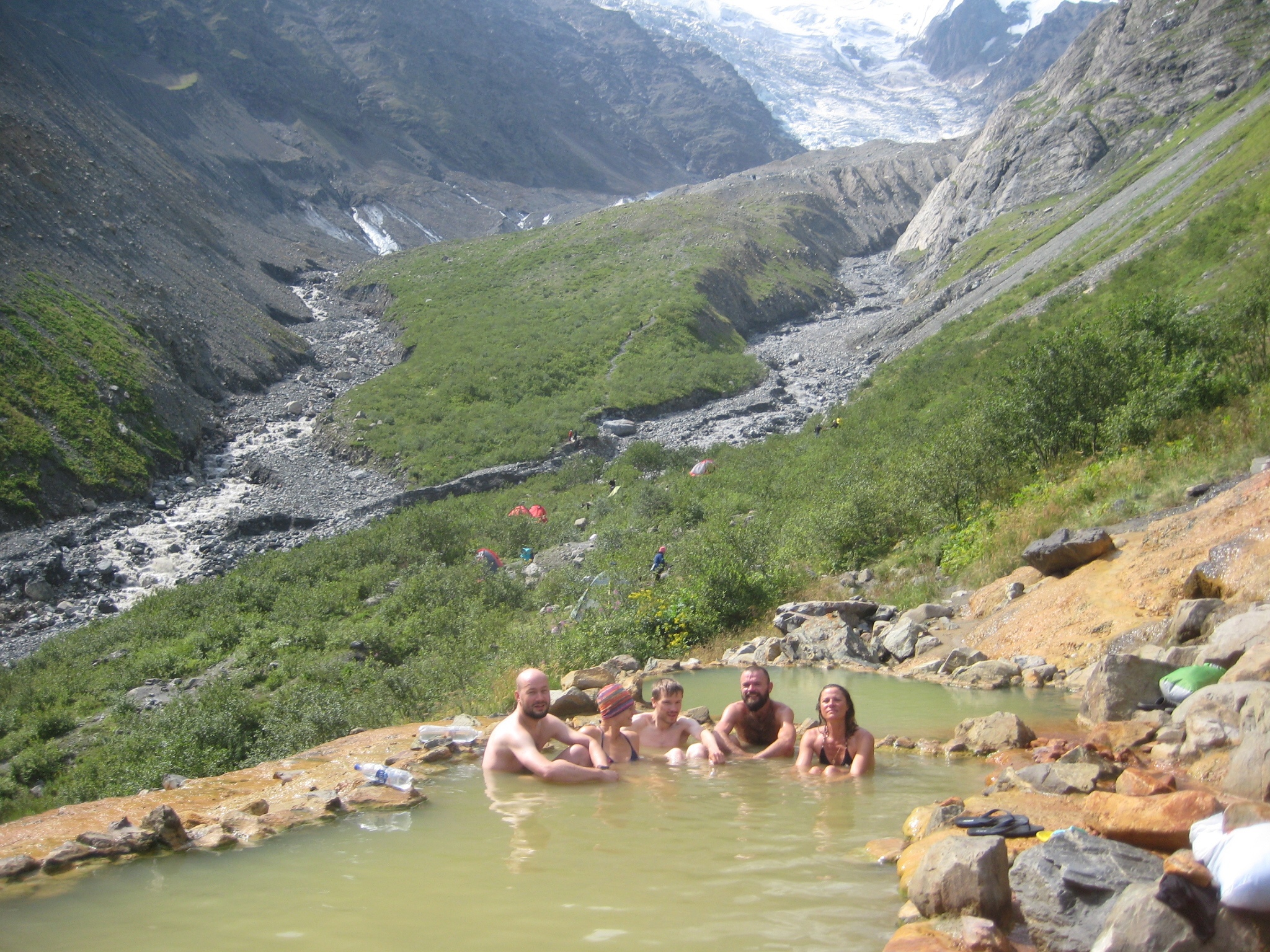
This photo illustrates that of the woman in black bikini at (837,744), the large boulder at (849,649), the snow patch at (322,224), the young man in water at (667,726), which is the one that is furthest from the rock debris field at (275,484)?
the snow patch at (322,224)

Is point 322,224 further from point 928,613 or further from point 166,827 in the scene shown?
point 166,827

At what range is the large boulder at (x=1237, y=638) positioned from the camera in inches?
279

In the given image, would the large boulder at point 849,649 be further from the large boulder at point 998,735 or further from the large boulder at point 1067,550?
the large boulder at point 998,735

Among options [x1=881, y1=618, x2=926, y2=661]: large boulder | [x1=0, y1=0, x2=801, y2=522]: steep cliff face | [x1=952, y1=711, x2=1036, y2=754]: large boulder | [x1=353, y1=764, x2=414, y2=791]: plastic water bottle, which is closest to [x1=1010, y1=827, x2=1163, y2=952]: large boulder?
[x1=952, y1=711, x2=1036, y2=754]: large boulder

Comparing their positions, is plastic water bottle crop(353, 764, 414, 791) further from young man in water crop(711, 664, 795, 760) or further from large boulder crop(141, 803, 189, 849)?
young man in water crop(711, 664, 795, 760)

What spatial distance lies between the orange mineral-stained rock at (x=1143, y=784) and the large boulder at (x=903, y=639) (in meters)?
7.52

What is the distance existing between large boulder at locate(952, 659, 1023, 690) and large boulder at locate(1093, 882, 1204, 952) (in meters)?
7.57

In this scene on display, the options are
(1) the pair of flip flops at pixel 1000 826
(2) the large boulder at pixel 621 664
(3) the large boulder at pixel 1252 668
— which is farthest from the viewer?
(2) the large boulder at pixel 621 664

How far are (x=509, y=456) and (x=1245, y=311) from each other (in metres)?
29.4

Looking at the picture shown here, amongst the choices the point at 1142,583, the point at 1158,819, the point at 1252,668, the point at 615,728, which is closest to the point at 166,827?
the point at 615,728

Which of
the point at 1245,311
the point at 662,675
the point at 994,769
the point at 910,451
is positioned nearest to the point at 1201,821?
the point at 994,769

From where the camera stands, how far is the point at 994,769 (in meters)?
6.75

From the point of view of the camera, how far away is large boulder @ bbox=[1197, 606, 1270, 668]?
7086 millimetres

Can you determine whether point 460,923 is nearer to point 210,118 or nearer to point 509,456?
point 509,456
